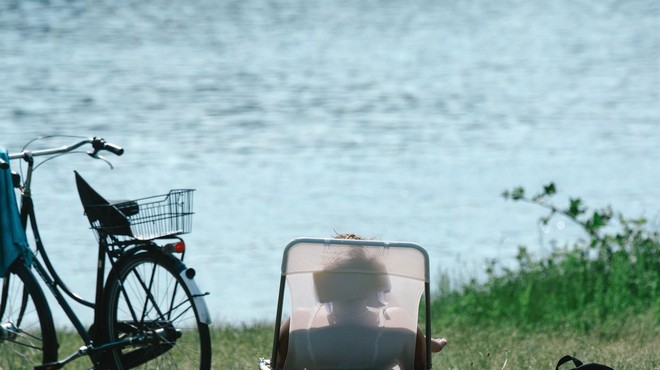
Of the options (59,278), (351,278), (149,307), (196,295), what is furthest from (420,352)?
(59,278)

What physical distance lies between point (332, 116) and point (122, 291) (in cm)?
1751

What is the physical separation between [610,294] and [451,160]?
950cm

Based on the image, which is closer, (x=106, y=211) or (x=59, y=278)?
(x=106, y=211)

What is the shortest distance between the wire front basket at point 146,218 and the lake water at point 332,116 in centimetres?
371

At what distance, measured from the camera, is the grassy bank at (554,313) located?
6887mm

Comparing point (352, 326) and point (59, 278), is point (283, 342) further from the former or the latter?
point (59, 278)

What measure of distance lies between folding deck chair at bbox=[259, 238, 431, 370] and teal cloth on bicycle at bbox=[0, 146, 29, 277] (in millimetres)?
1543

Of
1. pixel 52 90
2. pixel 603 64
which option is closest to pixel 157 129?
pixel 52 90

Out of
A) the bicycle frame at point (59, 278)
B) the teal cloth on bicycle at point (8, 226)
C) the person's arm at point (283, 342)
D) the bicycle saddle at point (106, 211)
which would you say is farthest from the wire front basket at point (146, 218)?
the person's arm at point (283, 342)

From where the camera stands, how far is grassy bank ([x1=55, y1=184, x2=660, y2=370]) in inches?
271

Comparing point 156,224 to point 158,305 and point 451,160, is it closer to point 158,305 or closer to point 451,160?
point 158,305

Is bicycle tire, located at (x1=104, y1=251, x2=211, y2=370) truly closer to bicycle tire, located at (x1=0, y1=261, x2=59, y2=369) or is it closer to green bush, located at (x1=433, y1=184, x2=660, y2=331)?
bicycle tire, located at (x1=0, y1=261, x2=59, y2=369)

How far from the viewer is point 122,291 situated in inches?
229

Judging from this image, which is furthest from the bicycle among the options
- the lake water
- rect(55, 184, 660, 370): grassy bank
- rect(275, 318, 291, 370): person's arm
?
the lake water
